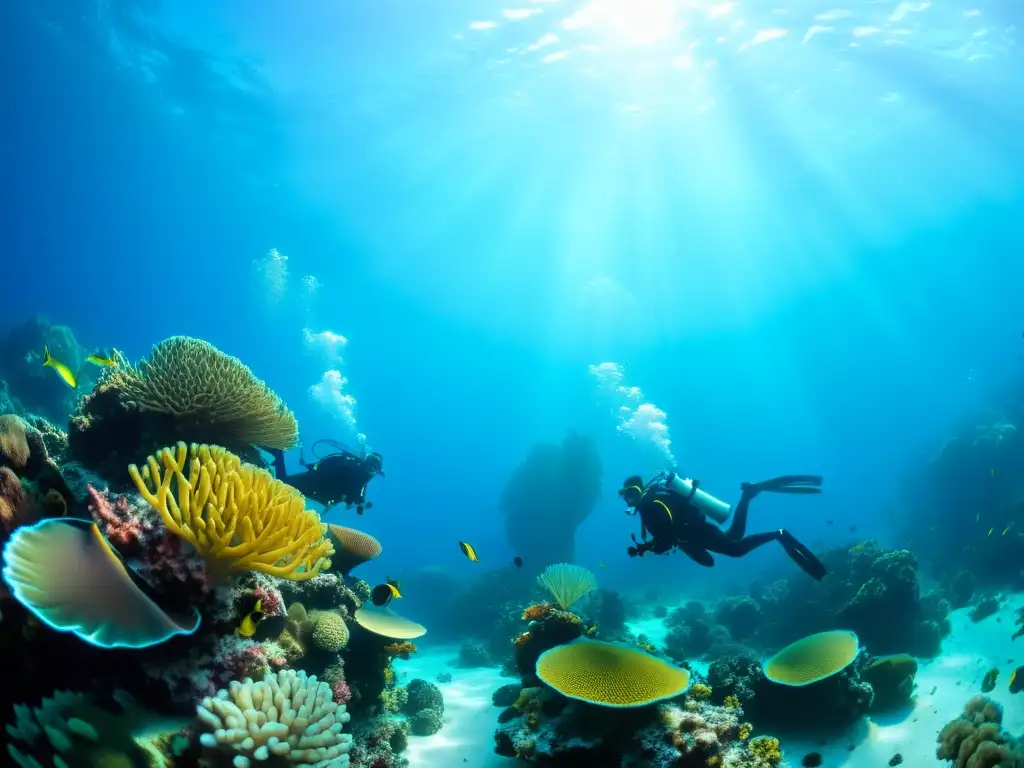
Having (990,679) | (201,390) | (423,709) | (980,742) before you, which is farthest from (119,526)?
(990,679)

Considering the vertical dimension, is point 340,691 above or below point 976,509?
below

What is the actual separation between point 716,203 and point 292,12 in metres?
34.1

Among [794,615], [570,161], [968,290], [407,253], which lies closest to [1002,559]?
[794,615]

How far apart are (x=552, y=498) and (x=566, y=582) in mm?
17789

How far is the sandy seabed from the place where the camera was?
236 inches

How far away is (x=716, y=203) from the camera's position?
43438 millimetres

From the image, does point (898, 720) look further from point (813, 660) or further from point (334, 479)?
point (334, 479)

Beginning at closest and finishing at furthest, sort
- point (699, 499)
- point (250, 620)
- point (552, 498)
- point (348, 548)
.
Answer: point (250, 620)
point (348, 548)
point (699, 499)
point (552, 498)

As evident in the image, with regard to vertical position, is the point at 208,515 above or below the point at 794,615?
below

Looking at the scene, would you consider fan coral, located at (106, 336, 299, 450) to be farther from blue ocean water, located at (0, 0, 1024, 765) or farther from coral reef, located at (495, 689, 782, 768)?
blue ocean water, located at (0, 0, 1024, 765)

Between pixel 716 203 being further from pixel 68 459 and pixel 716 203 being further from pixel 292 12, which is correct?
pixel 68 459

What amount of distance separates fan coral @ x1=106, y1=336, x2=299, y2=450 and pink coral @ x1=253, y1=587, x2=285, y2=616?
221 cm

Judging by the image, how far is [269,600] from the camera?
394 cm

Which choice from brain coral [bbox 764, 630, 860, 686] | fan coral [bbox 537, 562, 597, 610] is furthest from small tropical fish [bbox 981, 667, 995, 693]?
fan coral [bbox 537, 562, 597, 610]
